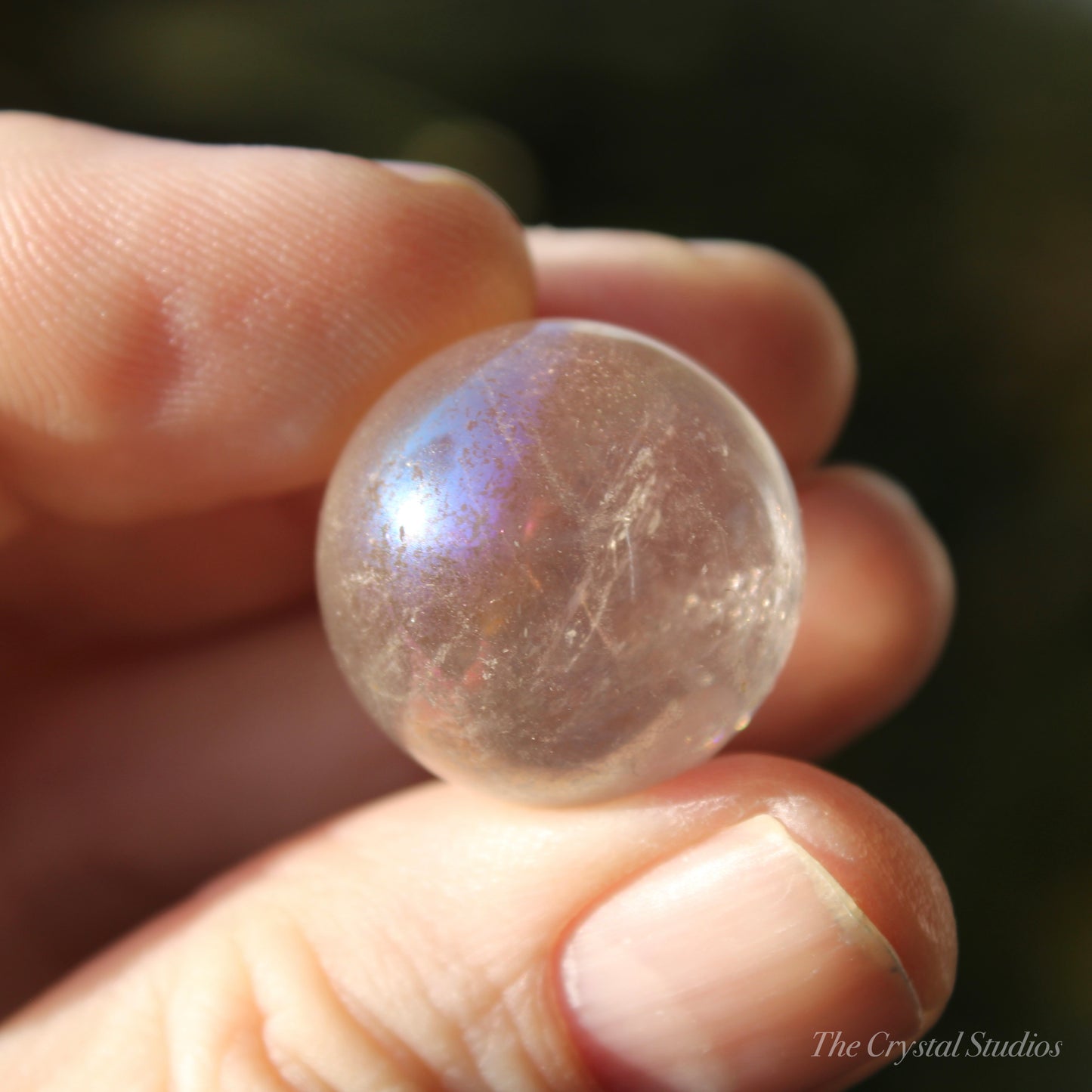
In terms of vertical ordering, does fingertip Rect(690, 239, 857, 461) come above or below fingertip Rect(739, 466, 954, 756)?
above

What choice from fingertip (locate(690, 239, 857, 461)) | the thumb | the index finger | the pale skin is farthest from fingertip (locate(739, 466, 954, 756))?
the index finger

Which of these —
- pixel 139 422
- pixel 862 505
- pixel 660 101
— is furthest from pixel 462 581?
pixel 660 101

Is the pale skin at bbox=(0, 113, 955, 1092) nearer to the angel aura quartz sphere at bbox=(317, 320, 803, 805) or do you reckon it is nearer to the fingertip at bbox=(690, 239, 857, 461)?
the fingertip at bbox=(690, 239, 857, 461)

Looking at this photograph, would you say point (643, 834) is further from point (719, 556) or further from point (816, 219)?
point (816, 219)

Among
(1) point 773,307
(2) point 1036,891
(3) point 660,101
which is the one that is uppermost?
(3) point 660,101

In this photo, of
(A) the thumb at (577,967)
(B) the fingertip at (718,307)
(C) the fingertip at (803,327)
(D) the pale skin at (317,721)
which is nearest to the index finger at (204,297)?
(D) the pale skin at (317,721)

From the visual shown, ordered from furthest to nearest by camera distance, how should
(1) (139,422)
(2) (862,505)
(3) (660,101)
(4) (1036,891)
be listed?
(3) (660,101) < (4) (1036,891) < (2) (862,505) < (1) (139,422)

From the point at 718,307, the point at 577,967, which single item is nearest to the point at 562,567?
the point at 577,967

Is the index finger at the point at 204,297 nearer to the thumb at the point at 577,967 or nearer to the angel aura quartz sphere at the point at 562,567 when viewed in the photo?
the angel aura quartz sphere at the point at 562,567
